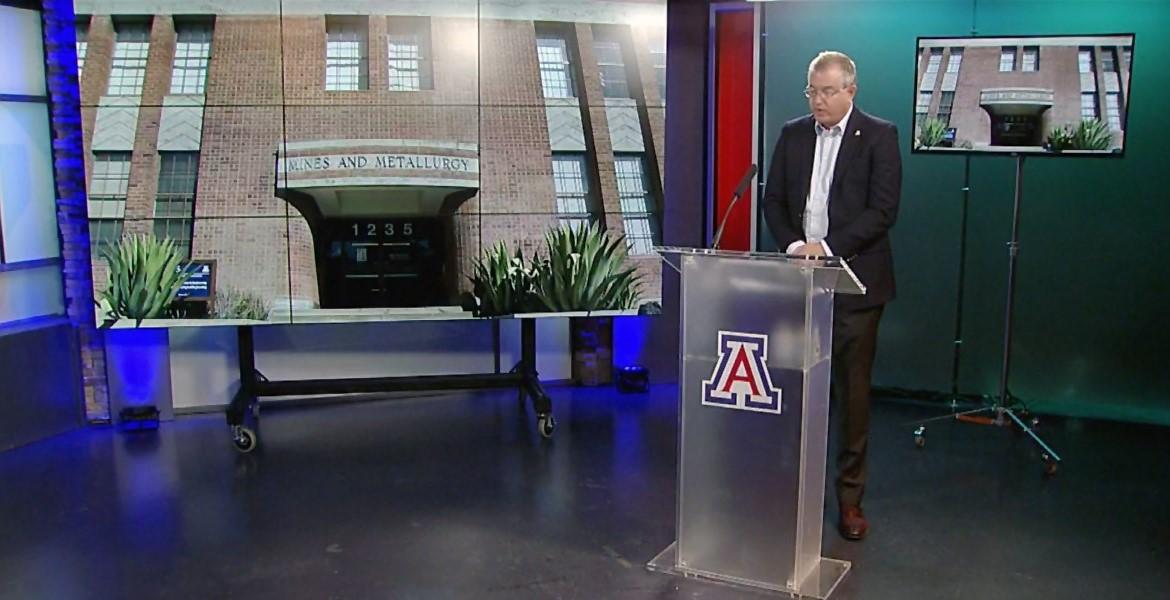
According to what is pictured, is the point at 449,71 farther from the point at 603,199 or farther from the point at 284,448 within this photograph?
the point at 284,448

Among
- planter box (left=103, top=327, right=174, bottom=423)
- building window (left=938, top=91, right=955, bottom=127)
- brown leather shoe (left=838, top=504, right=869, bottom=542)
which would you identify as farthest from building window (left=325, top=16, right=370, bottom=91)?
brown leather shoe (left=838, top=504, right=869, bottom=542)

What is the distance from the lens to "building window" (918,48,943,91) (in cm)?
469

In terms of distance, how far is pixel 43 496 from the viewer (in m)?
4.11

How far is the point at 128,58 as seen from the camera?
15.0ft

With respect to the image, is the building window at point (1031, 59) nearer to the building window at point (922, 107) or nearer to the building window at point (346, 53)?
the building window at point (922, 107)

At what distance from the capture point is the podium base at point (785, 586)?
3092 millimetres

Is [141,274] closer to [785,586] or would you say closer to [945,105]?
[785,586]

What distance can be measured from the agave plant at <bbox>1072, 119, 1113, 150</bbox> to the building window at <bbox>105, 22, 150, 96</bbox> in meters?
4.28

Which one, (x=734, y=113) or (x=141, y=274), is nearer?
(x=141, y=274)

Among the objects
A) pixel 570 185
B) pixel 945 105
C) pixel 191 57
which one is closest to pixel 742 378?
pixel 570 185

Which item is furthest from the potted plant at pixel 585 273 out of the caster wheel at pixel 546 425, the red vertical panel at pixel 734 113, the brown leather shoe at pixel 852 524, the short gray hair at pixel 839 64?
the short gray hair at pixel 839 64

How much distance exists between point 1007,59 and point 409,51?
281cm

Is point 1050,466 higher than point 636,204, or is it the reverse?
point 636,204

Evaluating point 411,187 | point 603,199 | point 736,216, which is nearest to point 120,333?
point 411,187
